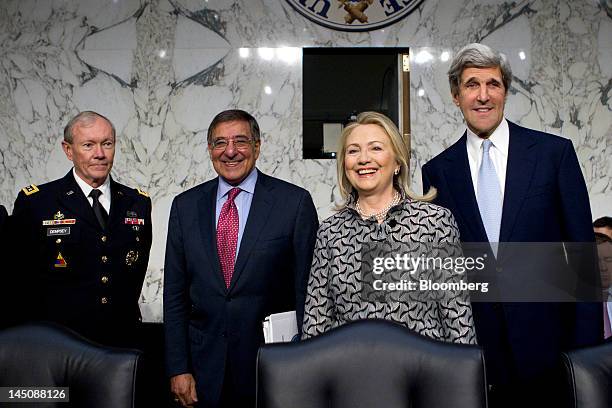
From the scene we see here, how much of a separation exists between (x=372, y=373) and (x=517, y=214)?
0.91 m

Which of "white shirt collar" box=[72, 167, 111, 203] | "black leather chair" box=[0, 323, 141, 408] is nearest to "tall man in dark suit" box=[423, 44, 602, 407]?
"black leather chair" box=[0, 323, 141, 408]

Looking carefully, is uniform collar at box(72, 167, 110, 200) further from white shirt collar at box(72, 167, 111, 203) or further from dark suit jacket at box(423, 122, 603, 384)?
dark suit jacket at box(423, 122, 603, 384)

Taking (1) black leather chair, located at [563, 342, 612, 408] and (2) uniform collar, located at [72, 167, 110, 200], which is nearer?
(1) black leather chair, located at [563, 342, 612, 408]

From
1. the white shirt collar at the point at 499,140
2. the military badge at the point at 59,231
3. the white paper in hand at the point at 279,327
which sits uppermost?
the white shirt collar at the point at 499,140

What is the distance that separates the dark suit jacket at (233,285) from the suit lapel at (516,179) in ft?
2.19

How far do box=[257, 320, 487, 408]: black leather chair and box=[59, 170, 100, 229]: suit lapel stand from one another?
140 centimetres

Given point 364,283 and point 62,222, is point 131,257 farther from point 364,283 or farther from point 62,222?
Answer: point 364,283

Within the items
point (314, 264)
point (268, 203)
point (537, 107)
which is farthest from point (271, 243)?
point (537, 107)

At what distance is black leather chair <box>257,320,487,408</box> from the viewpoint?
1467mm

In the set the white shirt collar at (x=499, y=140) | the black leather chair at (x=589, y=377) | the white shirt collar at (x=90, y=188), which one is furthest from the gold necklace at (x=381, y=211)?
the white shirt collar at (x=90, y=188)

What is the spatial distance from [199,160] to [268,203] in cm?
215

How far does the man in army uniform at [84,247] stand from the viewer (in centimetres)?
263

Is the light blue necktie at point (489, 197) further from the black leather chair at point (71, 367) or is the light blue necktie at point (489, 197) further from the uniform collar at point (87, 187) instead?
the uniform collar at point (87, 187)

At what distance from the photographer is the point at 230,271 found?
7.89 ft
